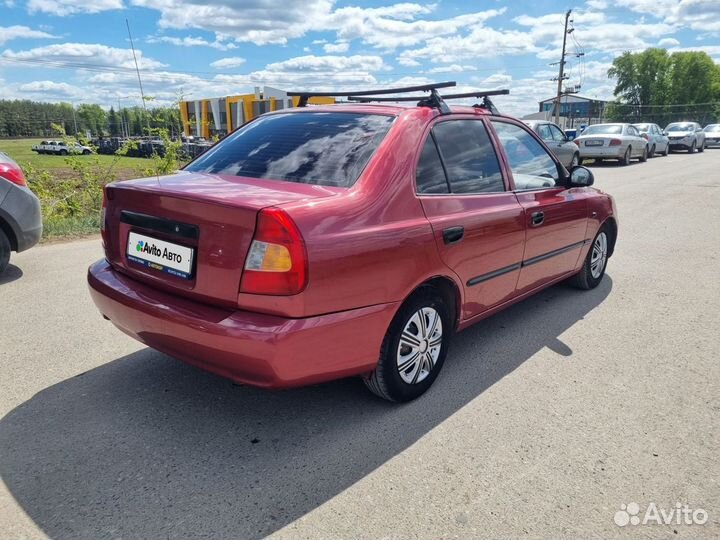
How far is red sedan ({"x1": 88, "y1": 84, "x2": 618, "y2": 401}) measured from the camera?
7.72 ft

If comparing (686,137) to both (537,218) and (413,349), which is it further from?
(413,349)

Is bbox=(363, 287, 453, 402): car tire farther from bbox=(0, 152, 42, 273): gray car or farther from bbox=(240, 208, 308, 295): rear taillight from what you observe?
bbox=(0, 152, 42, 273): gray car

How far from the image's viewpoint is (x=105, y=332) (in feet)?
13.0

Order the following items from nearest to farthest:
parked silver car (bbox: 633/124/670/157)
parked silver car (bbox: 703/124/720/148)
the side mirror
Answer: the side mirror < parked silver car (bbox: 633/124/670/157) < parked silver car (bbox: 703/124/720/148)

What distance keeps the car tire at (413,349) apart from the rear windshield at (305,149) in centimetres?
79

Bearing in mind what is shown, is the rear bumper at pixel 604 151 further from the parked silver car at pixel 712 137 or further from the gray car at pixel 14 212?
the parked silver car at pixel 712 137

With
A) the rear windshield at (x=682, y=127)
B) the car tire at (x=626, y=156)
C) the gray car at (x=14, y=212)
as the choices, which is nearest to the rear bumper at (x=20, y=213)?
the gray car at (x=14, y=212)

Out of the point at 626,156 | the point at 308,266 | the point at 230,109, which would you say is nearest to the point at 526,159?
the point at 308,266

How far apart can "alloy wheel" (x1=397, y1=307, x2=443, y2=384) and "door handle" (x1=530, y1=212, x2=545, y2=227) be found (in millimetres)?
1212

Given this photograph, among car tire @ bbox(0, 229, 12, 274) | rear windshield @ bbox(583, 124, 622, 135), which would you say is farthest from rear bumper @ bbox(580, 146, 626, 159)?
car tire @ bbox(0, 229, 12, 274)

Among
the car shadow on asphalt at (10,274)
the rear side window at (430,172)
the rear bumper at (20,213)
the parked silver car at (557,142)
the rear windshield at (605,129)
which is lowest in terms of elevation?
the car shadow on asphalt at (10,274)

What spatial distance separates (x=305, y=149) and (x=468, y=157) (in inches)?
42.2

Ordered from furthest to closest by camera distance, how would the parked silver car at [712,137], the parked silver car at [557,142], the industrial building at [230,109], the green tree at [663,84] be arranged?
the green tree at [663,84]
the industrial building at [230,109]
the parked silver car at [712,137]
the parked silver car at [557,142]

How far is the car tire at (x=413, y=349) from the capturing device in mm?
2826
